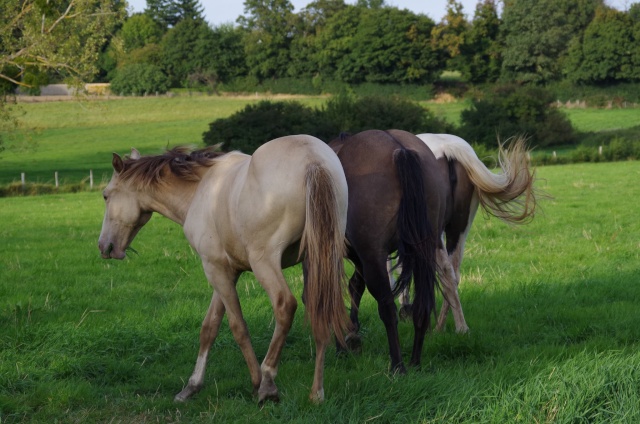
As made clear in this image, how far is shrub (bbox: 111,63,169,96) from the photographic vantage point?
81312mm

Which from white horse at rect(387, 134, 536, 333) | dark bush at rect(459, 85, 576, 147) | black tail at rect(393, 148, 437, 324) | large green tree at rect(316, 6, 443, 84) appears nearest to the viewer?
black tail at rect(393, 148, 437, 324)

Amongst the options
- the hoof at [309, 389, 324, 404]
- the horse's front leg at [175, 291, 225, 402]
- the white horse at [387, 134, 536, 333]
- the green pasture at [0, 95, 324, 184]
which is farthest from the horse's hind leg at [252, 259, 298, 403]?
the green pasture at [0, 95, 324, 184]

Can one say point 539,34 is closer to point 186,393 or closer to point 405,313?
point 405,313

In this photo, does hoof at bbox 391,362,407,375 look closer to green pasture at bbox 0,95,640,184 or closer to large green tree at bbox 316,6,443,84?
green pasture at bbox 0,95,640,184

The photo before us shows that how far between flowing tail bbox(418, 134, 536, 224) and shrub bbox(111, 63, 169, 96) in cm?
7735

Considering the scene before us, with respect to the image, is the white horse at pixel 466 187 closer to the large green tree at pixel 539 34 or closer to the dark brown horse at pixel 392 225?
the dark brown horse at pixel 392 225

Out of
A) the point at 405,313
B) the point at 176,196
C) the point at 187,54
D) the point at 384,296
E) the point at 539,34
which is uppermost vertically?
the point at 539,34

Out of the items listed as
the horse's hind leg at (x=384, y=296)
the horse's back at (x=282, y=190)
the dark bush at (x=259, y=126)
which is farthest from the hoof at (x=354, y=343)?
the dark bush at (x=259, y=126)

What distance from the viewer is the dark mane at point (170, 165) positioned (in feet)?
19.5

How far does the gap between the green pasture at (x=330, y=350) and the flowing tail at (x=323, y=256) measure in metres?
0.51

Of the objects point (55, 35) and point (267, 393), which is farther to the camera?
point (55, 35)

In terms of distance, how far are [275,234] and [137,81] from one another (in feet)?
263

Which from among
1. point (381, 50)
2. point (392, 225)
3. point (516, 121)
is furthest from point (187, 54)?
point (392, 225)

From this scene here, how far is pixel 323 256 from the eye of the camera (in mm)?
4977
